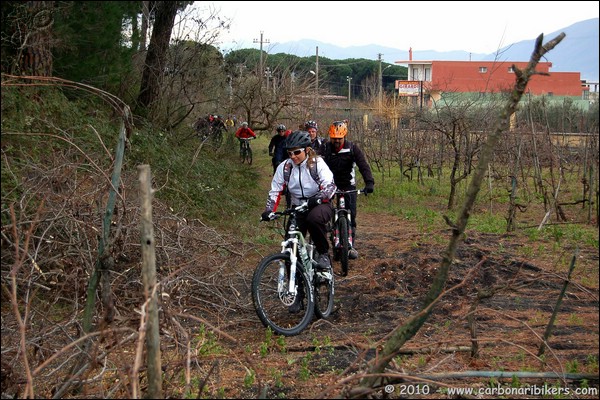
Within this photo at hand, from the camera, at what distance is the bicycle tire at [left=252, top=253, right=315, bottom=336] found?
6.67 metres

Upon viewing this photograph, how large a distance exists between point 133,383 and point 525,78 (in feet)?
7.37

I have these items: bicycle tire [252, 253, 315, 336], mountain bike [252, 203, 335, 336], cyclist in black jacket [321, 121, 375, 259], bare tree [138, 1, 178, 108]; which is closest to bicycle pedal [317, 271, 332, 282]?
mountain bike [252, 203, 335, 336]

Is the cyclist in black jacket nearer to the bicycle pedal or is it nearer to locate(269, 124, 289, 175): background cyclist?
the bicycle pedal

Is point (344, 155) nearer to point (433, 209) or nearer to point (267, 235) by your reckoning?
point (267, 235)

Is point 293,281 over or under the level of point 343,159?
under

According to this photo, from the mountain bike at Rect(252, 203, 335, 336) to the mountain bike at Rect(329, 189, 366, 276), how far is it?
179 centimetres

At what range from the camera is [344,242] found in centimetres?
945

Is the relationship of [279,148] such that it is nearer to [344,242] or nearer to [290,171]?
[344,242]

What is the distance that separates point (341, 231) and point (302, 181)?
222cm

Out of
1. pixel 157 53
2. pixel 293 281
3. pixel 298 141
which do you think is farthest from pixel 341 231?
pixel 157 53

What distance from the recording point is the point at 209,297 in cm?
800

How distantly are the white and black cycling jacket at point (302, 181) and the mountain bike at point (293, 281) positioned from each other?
224 mm

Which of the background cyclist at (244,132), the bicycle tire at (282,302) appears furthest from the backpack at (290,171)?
the background cyclist at (244,132)

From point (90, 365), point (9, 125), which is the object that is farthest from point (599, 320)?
point (9, 125)
